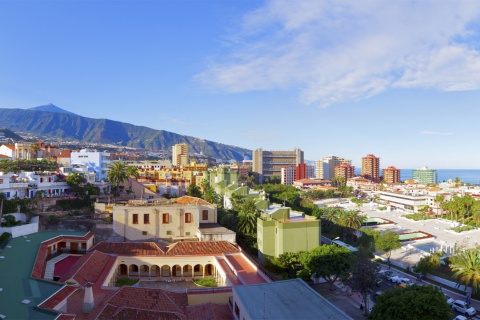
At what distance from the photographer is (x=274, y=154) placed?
151 meters

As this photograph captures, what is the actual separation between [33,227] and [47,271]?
29.2 feet

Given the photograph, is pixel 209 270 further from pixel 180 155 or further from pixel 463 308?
pixel 180 155

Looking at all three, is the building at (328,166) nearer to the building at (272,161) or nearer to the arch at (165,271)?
the building at (272,161)

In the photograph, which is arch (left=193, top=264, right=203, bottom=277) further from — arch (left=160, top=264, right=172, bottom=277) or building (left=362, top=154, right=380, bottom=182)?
building (left=362, top=154, right=380, bottom=182)

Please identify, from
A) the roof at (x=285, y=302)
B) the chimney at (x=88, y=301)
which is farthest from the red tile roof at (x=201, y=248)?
the roof at (x=285, y=302)

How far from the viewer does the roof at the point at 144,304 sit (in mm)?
17734

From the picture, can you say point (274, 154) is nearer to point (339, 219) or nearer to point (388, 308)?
point (339, 219)

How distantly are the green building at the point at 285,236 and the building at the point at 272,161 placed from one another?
361 ft

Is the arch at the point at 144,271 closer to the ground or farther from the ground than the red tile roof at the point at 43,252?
closer to the ground

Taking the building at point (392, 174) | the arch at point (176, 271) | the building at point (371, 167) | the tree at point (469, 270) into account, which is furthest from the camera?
the building at point (371, 167)

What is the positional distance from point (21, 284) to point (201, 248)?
14.3m

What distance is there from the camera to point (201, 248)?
103 feet

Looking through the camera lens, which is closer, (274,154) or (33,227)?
(33,227)

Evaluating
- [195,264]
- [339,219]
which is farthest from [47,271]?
[339,219]
